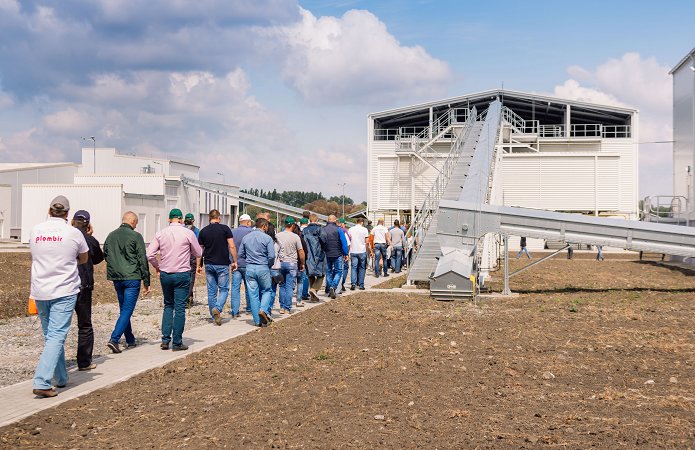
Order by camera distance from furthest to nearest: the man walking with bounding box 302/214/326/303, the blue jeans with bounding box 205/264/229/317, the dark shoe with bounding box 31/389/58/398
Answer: the man walking with bounding box 302/214/326/303 < the blue jeans with bounding box 205/264/229/317 < the dark shoe with bounding box 31/389/58/398

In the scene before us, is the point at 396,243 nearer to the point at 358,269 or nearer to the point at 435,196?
the point at 358,269

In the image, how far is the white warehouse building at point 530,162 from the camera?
4362 centimetres

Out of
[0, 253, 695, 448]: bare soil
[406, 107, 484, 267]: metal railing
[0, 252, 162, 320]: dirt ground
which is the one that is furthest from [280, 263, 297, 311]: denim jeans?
[406, 107, 484, 267]: metal railing

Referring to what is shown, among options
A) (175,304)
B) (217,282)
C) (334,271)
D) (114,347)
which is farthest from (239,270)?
(334,271)

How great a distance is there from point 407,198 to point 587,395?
37596mm

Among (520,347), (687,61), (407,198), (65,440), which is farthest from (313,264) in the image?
(407,198)

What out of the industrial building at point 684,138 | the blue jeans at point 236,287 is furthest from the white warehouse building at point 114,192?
the industrial building at point 684,138

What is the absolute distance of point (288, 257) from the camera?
539 inches

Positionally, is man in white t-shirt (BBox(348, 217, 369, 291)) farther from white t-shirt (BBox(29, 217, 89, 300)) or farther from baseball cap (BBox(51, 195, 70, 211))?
white t-shirt (BBox(29, 217, 89, 300))

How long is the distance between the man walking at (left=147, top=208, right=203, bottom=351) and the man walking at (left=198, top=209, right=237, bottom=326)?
238 cm

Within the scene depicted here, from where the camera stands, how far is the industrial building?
106 feet

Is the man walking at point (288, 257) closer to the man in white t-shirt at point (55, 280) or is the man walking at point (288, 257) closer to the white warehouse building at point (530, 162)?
the man in white t-shirt at point (55, 280)

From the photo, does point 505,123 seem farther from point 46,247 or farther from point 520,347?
point 46,247

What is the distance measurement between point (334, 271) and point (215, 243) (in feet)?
16.6
